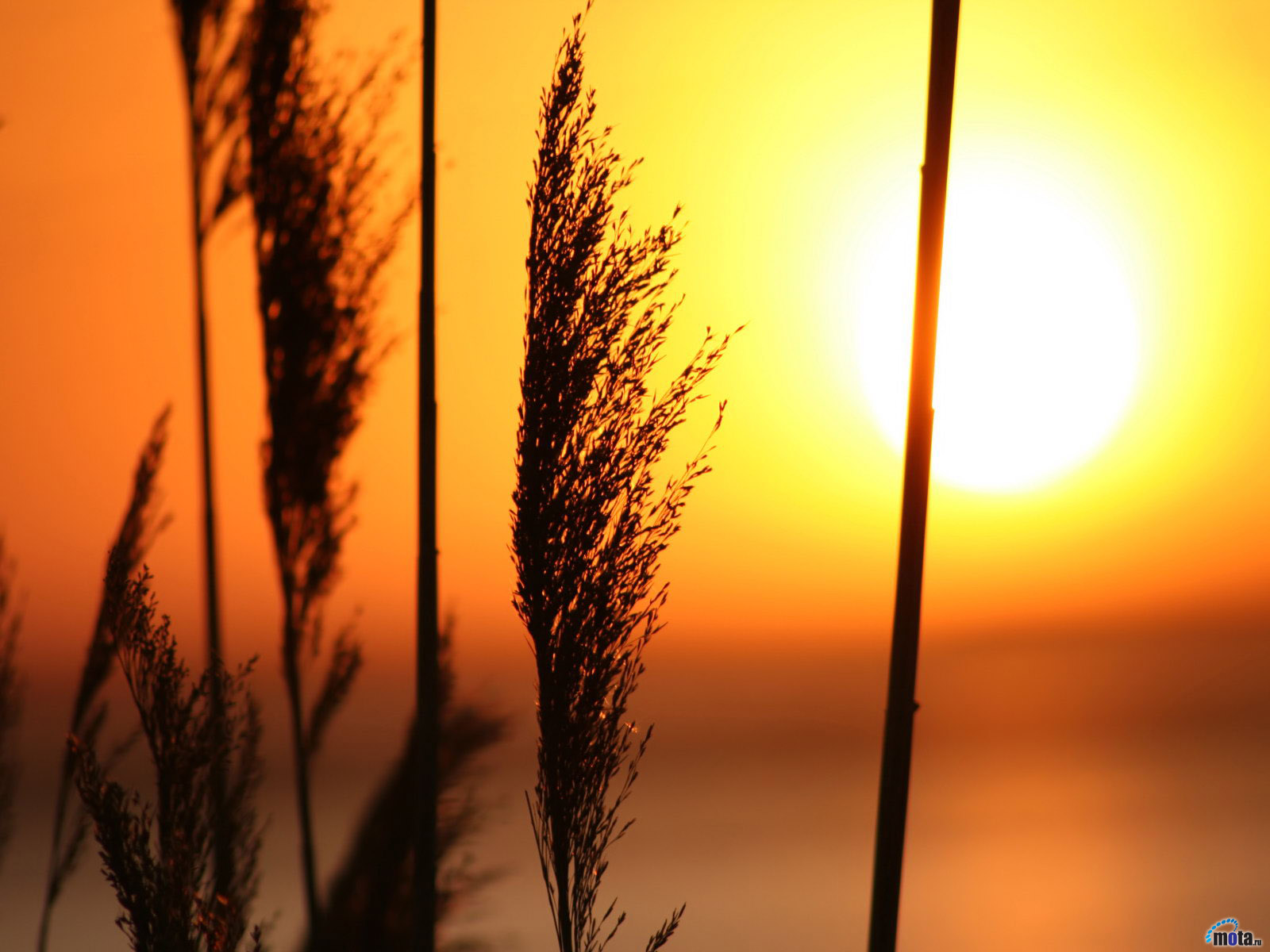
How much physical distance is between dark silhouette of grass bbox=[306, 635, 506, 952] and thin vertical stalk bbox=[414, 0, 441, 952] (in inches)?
56.0

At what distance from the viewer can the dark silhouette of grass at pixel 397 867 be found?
462 centimetres

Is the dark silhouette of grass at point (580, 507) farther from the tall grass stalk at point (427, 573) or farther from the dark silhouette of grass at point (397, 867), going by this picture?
the dark silhouette of grass at point (397, 867)

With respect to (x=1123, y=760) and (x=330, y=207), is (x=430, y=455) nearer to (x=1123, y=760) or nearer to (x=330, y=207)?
(x=330, y=207)

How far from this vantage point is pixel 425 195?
3191 millimetres

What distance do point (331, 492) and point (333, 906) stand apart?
5.56 ft

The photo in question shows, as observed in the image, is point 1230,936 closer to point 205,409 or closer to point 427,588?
point 427,588

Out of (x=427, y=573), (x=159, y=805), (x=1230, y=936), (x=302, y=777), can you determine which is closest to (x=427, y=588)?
(x=427, y=573)

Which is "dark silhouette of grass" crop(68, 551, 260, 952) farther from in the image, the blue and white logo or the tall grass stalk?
the blue and white logo

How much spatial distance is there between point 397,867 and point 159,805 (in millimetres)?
1673

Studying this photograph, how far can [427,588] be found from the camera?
3100mm

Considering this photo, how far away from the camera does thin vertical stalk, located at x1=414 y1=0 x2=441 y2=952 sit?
309 centimetres

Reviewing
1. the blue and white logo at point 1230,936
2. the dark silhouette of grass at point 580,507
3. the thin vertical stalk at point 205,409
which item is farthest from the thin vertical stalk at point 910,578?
the blue and white logo at point 1230,936

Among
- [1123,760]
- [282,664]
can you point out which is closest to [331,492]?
[282,664]

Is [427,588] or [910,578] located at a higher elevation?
[427,588]
